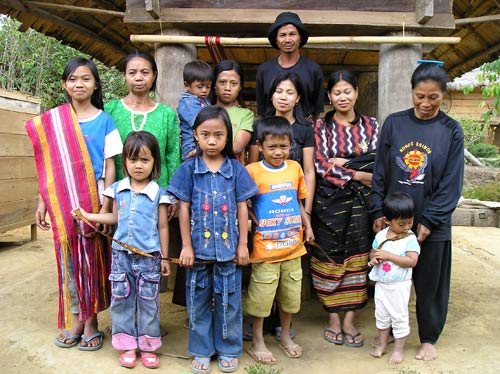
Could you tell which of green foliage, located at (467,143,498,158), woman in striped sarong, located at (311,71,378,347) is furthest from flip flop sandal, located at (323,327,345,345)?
green foliage, located at (467,143,498,158)

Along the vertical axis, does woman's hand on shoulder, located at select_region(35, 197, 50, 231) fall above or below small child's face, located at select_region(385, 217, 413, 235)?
above

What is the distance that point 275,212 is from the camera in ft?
9.96

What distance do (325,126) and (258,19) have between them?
3.45ft

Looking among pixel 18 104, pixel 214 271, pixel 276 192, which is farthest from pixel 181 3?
pixel 18 104

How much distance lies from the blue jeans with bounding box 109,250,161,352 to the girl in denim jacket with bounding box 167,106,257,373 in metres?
0.22

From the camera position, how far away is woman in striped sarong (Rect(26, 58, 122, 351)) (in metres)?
3.09

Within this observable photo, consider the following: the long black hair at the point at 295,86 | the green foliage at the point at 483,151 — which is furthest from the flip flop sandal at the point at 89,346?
the green foliage at the point at 483,151

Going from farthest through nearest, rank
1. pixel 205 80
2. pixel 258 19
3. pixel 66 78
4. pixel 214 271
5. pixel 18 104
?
pixel 18 104 → pixel 258 19 → pixel 205 80 → pixel 66 78 → pixel 214 271

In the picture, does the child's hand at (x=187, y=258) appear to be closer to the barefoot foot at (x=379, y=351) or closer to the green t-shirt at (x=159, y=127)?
the green t-shirt at (x=159, y=127)

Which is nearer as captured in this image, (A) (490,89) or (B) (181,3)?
(B) (181,3)

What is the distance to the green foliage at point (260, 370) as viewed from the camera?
9.42 feet

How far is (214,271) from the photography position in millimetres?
2947

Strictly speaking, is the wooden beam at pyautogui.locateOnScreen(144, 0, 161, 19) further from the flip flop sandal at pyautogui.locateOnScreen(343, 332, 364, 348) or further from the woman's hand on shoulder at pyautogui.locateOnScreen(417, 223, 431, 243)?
the flip flop sandal at pyautogui.locateOnScreen(343, 332, 364, 348)

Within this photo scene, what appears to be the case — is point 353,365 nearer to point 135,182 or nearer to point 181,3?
point 135,182
